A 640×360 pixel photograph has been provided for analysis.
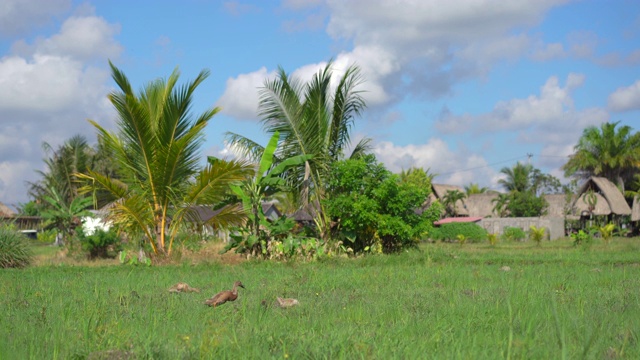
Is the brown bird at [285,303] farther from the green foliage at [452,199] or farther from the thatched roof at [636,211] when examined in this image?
the green foliage at [452,199]

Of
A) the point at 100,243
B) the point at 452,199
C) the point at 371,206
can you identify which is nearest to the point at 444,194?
the point at 452,199

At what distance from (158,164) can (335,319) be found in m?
8.90

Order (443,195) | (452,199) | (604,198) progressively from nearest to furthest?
(604,198), (452,199), (443,195)

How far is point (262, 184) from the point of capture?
14.6 meters

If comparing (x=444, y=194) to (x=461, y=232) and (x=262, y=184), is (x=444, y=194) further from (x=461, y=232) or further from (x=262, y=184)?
(x=262, y=184)

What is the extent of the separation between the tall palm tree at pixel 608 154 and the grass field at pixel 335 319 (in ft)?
112

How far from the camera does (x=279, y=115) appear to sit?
640 inches

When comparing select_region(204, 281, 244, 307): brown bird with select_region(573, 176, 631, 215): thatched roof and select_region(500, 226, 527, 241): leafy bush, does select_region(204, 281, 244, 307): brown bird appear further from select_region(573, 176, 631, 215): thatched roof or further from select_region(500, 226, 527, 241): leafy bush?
select_region(573, 176, 631, 215): thatched roof

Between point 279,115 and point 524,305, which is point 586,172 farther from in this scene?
point 524,305

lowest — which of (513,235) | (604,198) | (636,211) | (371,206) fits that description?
(513,235)

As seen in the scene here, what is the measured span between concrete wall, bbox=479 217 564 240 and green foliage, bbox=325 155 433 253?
19.9m

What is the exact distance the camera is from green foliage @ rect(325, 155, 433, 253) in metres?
15.2

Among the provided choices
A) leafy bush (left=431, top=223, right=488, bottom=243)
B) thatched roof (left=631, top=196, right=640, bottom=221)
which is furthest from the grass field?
thatched roof (left=631, top=196, right=640, bottom=221)

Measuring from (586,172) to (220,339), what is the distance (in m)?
42.6
